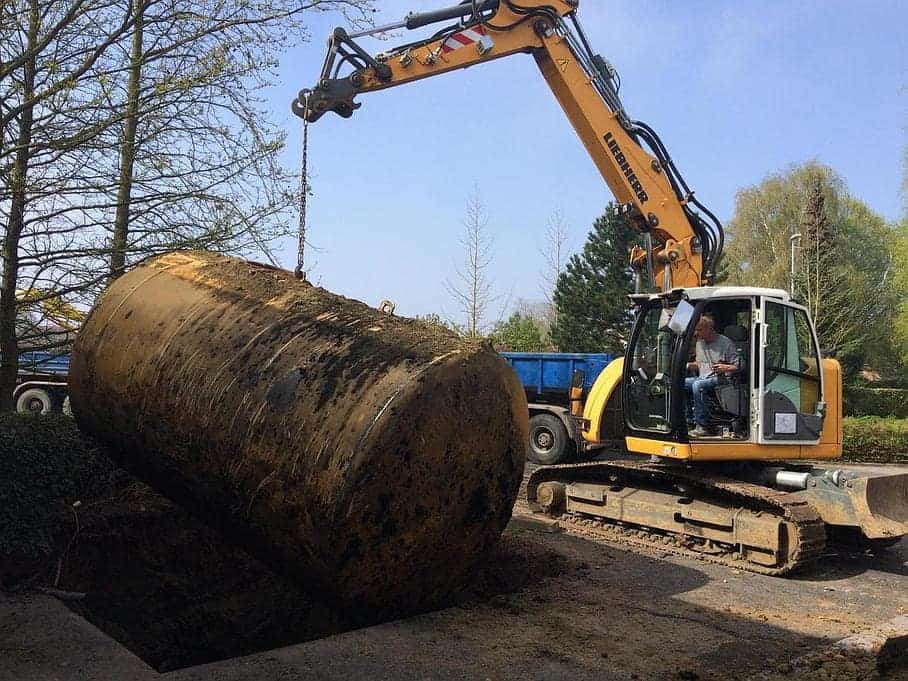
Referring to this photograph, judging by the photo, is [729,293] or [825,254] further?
[825,254]

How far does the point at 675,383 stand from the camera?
25.5 feet

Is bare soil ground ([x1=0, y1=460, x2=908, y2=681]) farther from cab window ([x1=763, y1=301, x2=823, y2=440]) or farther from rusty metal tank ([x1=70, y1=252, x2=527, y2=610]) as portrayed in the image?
cab window ([x1=763, y1=301, x2=823, y2=440])

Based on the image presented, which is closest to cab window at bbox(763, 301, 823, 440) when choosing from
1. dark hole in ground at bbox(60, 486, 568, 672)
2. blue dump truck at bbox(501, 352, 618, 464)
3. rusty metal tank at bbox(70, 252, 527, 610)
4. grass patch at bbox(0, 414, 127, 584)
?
dark hole in ground at bbox(60, 486, 568, 672)

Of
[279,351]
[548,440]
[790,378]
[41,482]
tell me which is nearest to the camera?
[279,351]

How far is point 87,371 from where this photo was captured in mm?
5633

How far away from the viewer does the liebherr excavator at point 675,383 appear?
738 centimetres

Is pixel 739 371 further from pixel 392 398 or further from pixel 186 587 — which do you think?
pixel 186 587

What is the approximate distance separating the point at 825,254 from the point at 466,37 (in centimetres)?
2118

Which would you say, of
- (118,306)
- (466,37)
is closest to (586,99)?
(466,37)

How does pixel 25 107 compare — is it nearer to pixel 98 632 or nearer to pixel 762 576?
pixel 98 632

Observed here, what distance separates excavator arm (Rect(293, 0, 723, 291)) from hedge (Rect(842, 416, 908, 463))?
9567 millimetres

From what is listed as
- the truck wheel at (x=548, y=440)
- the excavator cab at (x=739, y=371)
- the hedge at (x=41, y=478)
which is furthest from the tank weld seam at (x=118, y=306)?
the truck wheel at (x=548, y=440)

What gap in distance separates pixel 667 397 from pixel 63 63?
6.27m

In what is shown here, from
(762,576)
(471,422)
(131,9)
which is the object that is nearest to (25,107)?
(131,9)
